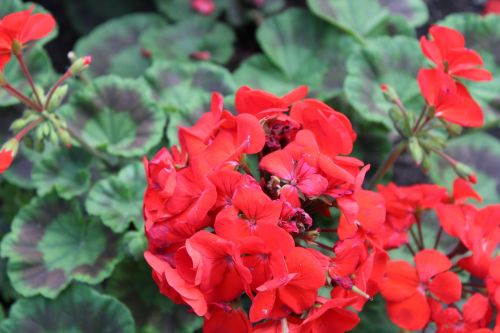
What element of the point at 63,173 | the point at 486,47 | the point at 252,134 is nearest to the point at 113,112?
the point at 63,173

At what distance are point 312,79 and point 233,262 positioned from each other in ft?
4.79

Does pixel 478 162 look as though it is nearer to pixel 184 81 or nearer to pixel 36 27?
pixel 184 81

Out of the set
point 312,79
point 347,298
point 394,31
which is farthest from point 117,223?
point 394,31

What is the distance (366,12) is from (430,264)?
1422 millimetres

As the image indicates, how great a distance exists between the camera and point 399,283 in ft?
5.61

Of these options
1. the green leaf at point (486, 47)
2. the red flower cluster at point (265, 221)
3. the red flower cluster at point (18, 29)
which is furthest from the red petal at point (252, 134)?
the green leaf at point (486, 47)

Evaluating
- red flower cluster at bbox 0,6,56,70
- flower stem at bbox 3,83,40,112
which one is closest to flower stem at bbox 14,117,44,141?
flower stem at bbox 3,83,40,112

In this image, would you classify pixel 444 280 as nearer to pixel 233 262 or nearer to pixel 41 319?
pixel 233 262

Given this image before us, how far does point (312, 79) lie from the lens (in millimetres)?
2604

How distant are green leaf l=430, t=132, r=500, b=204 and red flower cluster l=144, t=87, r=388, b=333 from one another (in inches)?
42.0

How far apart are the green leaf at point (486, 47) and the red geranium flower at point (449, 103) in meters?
0.82

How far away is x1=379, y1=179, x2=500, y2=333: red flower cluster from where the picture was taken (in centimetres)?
162

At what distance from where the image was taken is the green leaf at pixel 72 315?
188cm

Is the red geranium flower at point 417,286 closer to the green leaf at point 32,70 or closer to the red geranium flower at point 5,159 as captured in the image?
the red geranium flower at point 5,159
